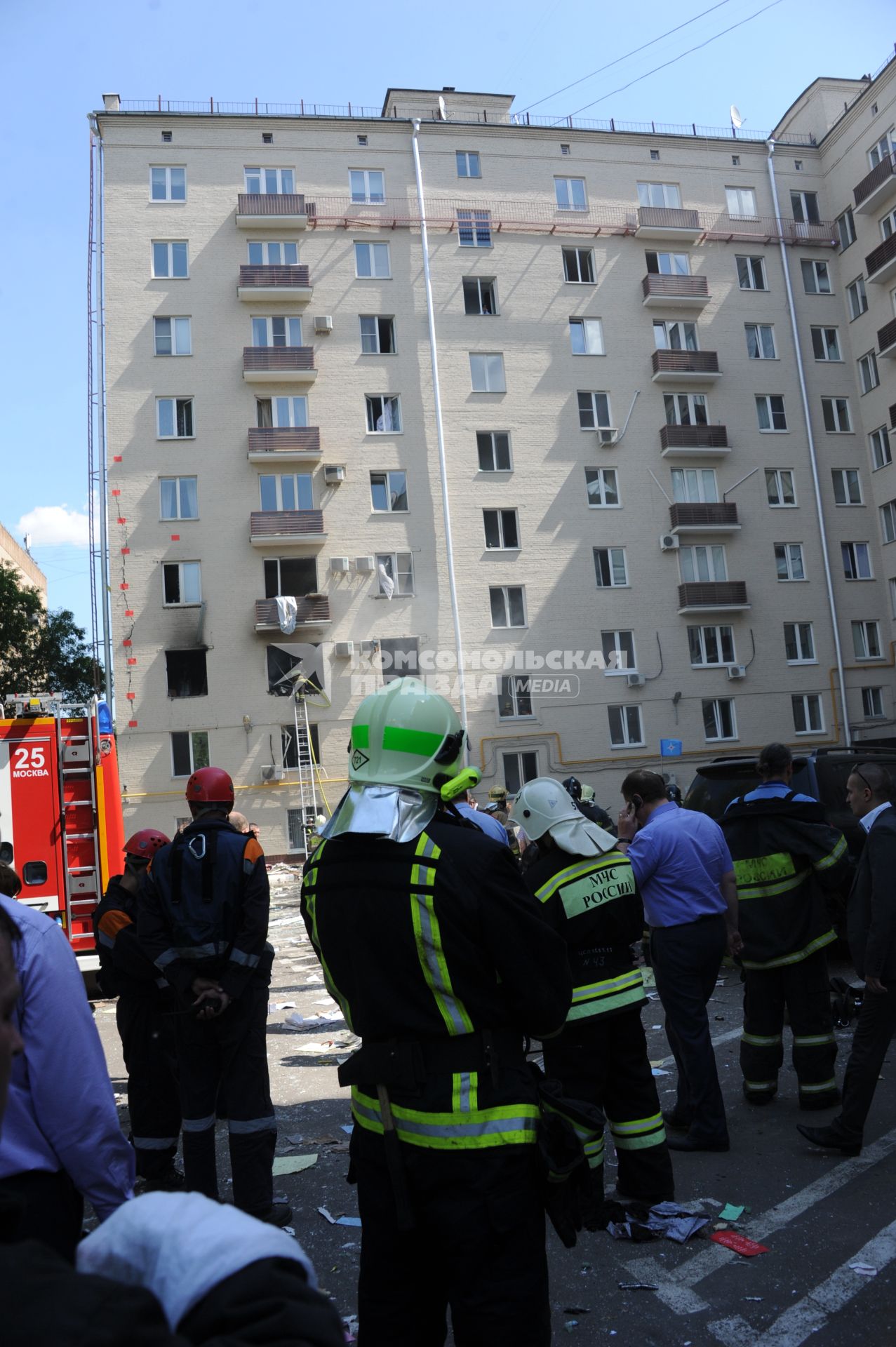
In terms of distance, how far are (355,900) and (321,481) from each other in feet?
95.6

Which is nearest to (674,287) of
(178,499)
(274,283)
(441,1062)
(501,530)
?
(501,530)

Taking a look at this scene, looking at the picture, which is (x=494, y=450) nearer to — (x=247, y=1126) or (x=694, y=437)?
(x=694, y=437)

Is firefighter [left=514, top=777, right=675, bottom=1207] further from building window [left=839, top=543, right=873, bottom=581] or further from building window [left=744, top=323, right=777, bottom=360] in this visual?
building window [left=744, top=323, right=777, bottom=360]

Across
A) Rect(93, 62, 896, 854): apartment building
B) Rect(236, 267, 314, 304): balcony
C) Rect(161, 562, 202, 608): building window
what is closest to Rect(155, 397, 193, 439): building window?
Rect(93, 62, 896, 854): apartment building

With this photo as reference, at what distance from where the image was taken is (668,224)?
34031 millimetres

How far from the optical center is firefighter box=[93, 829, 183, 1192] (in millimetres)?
5668

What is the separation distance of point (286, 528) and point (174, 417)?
484 centimetres

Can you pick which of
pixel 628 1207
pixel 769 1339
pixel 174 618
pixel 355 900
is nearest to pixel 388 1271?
pixel 355 900

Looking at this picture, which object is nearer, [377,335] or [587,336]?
[377,335]

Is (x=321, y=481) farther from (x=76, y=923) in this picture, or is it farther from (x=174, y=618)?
(x=76, y=923)

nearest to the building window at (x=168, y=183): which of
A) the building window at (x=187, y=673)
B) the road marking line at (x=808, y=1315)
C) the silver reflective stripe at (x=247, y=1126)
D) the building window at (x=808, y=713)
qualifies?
the building window at (x=187, y=673)

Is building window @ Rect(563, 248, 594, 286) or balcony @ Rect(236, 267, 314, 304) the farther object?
building window @ Rect(563, 248, 594, 286)

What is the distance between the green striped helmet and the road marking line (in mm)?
2396

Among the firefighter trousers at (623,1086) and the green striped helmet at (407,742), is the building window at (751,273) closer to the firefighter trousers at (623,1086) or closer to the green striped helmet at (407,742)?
the firefighter trousers at (623,1086)
